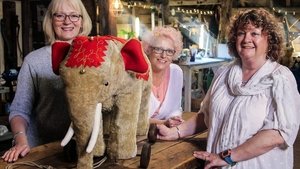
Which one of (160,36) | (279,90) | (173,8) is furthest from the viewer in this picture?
(173,8)

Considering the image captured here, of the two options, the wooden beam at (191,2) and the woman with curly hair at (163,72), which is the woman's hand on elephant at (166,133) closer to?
the woman with curly hair at (163,72)

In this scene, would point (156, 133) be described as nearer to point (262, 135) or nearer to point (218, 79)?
point (218, 79)

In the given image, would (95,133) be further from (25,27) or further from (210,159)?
(25,27)

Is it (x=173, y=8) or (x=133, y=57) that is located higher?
(x=173, y=8)

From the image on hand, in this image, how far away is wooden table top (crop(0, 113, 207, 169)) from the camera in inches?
59.1

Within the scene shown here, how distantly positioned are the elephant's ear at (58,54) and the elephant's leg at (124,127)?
0.80ft

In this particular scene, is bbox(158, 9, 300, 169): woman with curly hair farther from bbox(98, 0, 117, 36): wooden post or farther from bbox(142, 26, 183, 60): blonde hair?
bbox(98, 0, 117, 36): wooden post

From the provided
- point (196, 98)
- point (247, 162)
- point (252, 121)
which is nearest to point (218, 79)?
point (252, 121)

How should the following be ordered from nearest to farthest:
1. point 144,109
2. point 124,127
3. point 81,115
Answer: point 81,115, point 124,127, point 144,109

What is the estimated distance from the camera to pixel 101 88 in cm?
124

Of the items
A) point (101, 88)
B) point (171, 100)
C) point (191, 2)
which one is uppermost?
point (191, 2)

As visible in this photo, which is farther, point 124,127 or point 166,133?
point 166,133

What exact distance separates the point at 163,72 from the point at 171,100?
0.19m

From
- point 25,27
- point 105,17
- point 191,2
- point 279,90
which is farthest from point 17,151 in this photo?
point 191,2
